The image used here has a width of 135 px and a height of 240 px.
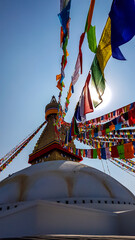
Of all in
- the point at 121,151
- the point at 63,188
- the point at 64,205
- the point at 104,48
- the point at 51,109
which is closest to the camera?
the point at 64,205

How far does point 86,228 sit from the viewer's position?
3.08 meters

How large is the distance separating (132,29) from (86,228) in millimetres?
3490

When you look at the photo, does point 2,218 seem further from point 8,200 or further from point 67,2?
point 67,2

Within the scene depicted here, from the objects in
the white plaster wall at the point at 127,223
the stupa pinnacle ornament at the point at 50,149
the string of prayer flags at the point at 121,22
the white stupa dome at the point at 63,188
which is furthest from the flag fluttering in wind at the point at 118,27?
the stupa pinnacle ornament at the point at 50,149

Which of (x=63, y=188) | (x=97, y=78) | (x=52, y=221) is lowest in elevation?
(x=52, y=221)

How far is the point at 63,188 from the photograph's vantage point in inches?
168

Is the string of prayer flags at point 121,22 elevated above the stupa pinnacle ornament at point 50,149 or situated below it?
above

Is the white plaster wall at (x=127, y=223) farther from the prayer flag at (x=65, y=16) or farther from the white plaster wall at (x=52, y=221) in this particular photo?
the prayer flag at (x=65, y=16)

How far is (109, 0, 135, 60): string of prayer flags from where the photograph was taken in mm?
2348

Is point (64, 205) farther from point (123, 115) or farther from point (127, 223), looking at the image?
point (123, 115)

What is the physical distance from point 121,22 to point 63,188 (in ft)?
12.7

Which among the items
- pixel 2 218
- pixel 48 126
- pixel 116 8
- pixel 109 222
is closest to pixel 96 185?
pixel 109 222

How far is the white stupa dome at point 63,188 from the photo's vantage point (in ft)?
13.5

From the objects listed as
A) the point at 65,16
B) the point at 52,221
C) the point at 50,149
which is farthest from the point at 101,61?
the point at 50,149
